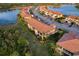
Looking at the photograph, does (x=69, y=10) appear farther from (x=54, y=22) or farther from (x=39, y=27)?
(x=39, y=27)

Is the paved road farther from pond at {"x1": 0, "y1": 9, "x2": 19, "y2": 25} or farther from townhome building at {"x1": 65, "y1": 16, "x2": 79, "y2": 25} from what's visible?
pond at {"x1": 0, "y1": 9, "x2": 19, "y2": 25}

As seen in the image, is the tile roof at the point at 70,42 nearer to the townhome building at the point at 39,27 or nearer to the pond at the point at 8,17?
the townhome building at the point at 39,27

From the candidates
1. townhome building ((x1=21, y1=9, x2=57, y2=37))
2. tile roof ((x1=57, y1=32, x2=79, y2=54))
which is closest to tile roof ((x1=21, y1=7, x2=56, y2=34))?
townhome building ((x1=21, y1=9, x2=57, y2=37))

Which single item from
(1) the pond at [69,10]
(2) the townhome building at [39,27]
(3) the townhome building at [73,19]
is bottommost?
(2) the townhome building at [39,27]

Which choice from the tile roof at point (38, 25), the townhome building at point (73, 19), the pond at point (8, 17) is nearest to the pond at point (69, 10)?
the townhome building at point (73, 19)

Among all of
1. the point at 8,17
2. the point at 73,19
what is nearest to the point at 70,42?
the point at 73,19

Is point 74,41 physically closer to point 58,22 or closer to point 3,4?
point 58,22
